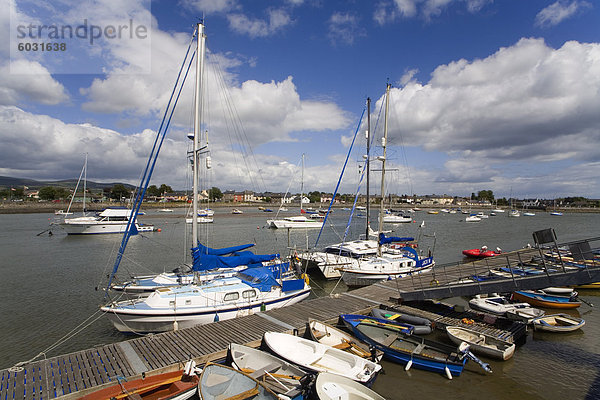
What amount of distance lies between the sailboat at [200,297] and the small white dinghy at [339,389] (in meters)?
8.45

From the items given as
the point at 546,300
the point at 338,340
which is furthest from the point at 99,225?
the point at 546,300

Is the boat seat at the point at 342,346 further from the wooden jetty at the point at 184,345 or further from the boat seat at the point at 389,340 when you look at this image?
the wooden jetty at the point at 184,345

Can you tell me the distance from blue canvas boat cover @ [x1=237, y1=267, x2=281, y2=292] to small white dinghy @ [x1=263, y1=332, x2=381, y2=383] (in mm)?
5950

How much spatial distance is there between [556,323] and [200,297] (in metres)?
21.0

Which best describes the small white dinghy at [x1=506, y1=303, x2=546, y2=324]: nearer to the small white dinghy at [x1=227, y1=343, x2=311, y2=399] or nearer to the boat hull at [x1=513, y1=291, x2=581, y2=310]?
the boat hull at [x1=513, y1=291, x2=581, y2=310]

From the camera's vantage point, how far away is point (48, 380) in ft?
34.1

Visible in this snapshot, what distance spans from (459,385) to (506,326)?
22.2 feet

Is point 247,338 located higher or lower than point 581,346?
higher

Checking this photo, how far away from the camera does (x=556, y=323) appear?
17891mm

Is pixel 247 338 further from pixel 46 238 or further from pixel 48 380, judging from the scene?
pixel 46 238

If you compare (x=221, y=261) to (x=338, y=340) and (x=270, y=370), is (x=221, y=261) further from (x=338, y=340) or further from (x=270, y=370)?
(x=270, y=370)

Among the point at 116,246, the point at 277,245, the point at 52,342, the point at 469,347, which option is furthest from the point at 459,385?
the point at 116,246

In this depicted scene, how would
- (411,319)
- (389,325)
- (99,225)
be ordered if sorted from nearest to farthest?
(389,325), (411,319), (99,225)

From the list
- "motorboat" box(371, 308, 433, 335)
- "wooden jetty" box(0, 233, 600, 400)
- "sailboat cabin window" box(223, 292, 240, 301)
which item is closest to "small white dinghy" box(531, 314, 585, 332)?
"wooden jetty" box(0, 233, 600, 400)
